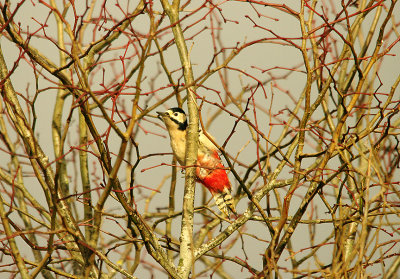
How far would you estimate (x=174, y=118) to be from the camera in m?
3.22

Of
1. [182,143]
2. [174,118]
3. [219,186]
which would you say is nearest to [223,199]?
[219,186]

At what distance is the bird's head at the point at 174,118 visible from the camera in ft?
10.6

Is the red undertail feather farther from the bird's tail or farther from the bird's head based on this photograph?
the bird's head

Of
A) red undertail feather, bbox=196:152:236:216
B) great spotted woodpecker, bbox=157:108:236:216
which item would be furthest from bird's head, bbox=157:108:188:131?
red undertail feather, bbox=196:152:236:216

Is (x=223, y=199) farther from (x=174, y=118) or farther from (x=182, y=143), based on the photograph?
(x=174, y=118)

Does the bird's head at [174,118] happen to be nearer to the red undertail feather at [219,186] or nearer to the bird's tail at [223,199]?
the red undertail feather at [219,186]

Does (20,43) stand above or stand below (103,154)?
above

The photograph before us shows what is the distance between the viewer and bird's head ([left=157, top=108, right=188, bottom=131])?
3.22 meters

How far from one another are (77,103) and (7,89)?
0.59m

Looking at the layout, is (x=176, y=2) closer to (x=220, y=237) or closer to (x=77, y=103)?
(x=77, y=103)

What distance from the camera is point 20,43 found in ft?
5.59

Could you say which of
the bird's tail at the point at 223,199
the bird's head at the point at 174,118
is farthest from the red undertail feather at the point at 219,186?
the bird's head at the point at 174,118

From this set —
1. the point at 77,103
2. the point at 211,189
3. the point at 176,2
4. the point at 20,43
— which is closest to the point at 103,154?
the point at 77,103

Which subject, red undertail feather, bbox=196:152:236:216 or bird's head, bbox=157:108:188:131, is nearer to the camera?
bird's head, bbox=157:108:188:131
